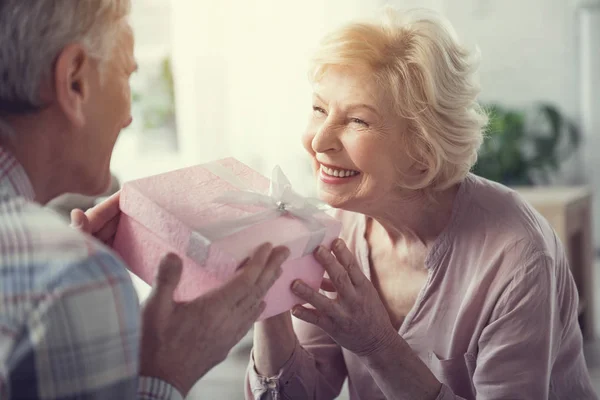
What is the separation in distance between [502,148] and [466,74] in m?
2.98

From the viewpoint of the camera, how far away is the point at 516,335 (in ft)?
4.17

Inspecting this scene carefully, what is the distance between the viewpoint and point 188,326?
3.00 feet

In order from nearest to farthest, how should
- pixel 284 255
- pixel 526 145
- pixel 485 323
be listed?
pixel 284 255
pixel 485 323
pixel 526 145

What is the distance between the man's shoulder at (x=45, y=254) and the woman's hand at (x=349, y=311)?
1.51 feet

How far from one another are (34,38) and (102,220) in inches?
16.2

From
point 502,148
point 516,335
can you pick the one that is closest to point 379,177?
point 516,335

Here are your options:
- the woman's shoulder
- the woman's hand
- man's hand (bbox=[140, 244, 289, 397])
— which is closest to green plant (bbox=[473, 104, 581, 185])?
the woman's shoulder

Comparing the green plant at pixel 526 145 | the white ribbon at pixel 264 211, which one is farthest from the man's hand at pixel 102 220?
the green plant at pixel 526 145

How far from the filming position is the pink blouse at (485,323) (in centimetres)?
127

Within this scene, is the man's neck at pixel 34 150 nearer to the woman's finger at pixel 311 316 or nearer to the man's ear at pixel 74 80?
the man's ear at pixel 74 80

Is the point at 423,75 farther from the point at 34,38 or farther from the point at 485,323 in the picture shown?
the point at 34,38

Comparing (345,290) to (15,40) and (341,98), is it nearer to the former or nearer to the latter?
(341,98)

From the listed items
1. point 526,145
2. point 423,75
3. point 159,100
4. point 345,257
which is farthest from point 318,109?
point 159,100

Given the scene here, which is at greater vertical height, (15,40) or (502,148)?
(15,40)
